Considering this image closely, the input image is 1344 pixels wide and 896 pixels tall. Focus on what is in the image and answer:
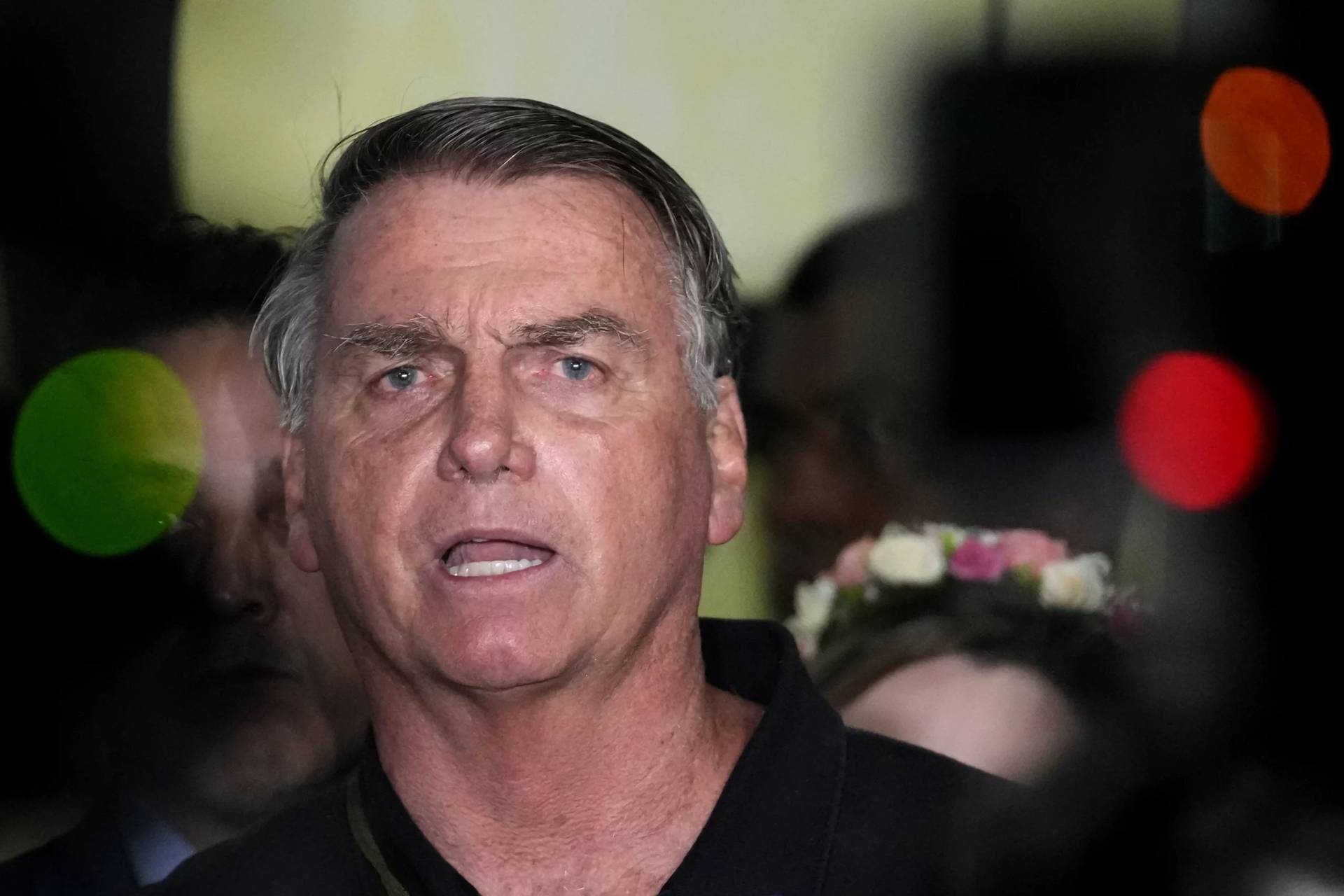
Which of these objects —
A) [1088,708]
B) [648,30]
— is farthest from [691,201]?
[1088,708]

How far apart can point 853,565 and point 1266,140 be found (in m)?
0.75

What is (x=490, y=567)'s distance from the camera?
153cm

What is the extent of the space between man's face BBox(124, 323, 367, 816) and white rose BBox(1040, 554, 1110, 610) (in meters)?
0.89

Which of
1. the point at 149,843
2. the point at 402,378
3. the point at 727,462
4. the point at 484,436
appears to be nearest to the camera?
the point at 484,436

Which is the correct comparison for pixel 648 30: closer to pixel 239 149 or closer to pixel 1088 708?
pixel 239 149

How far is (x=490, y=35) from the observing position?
2.07 meters

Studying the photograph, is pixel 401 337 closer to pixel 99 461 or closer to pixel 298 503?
pixel 298 503

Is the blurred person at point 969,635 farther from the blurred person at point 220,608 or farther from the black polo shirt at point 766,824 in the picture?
the blurred person at point 220,608

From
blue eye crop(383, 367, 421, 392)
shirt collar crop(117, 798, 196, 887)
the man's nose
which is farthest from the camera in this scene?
shirt collar crop(117, 798, 196, 887)

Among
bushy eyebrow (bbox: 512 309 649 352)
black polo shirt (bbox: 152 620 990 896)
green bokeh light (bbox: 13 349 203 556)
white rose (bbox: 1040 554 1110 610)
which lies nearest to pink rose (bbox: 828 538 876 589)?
white rose (bbox: 1040 554 1110 610)

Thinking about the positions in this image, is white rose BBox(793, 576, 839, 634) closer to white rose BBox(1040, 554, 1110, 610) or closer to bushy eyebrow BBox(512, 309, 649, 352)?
white rose BBox(1040, 554, 1110, 610)

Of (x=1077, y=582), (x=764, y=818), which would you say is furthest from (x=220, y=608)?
(x=1077, y=582)

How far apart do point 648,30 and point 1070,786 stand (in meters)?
1.09

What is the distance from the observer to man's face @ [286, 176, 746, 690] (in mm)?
1520
